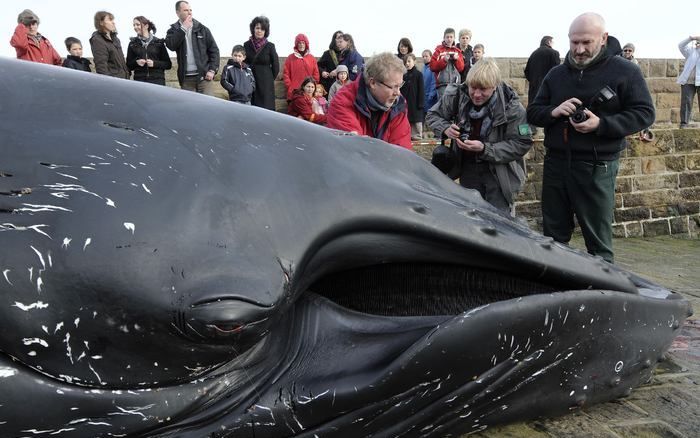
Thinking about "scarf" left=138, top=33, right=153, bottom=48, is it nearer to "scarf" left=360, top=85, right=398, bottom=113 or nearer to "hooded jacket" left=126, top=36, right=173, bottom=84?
"hooded jacket" left=126, top=36, right=173, bottom=84

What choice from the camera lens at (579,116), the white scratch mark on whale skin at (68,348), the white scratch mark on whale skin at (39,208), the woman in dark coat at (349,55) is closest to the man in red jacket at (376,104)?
the camera lens at (579,116)

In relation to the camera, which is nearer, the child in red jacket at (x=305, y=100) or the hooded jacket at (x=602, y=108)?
the hooded jacket at (x=602, y=108)

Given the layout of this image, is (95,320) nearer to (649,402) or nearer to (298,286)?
(298,286)

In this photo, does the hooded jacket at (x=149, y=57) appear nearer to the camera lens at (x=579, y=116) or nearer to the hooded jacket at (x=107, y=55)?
the hooded jacket at (x=107, y=55)

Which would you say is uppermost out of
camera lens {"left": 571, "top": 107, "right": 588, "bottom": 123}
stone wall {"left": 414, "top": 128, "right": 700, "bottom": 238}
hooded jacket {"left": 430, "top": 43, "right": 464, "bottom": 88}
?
hooded jacket {"left": 430, "top": 43, "right": 464, "bottom": 88}

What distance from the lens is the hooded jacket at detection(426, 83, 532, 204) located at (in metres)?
5.65

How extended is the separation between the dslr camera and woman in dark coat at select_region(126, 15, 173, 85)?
6932 millimetres

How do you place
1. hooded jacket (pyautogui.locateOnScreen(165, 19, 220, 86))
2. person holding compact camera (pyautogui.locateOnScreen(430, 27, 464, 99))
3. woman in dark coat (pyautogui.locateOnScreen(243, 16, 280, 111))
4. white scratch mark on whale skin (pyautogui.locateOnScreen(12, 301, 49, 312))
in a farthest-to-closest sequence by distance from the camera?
person holding compact camera (pyautogui.locateOnScreen(430, 27, 464, 99)), woman in dark coat (pyautogui.locateOnScreen(243, 16, 280, 111)), hooded jacket (pyautogui.locateOnScreen(165, 19, 220, 86)), white scratch mark on whale skin (pyautogui.locateOnScreen(12, 301, 49, 312))

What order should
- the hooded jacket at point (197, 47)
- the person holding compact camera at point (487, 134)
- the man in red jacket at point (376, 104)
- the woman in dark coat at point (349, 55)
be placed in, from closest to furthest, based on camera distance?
the man in red jacket at point (376, 104) < the person holding compact camera at point (487, 134) < the hooded jacket at point (197, 47) < the woman in dark coat at point (349, 55)

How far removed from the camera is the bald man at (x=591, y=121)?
5305mm

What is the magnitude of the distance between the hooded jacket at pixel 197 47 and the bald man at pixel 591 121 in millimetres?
6455

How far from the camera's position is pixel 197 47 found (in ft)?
35.2

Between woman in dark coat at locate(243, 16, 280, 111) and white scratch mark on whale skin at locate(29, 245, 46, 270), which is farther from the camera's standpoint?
woman in dark coat at locate(243, 16, 280, 111)

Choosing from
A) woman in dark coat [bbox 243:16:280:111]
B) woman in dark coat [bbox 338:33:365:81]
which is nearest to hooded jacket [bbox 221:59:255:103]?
woman in dark coat [bbox 243:16:280:111]
